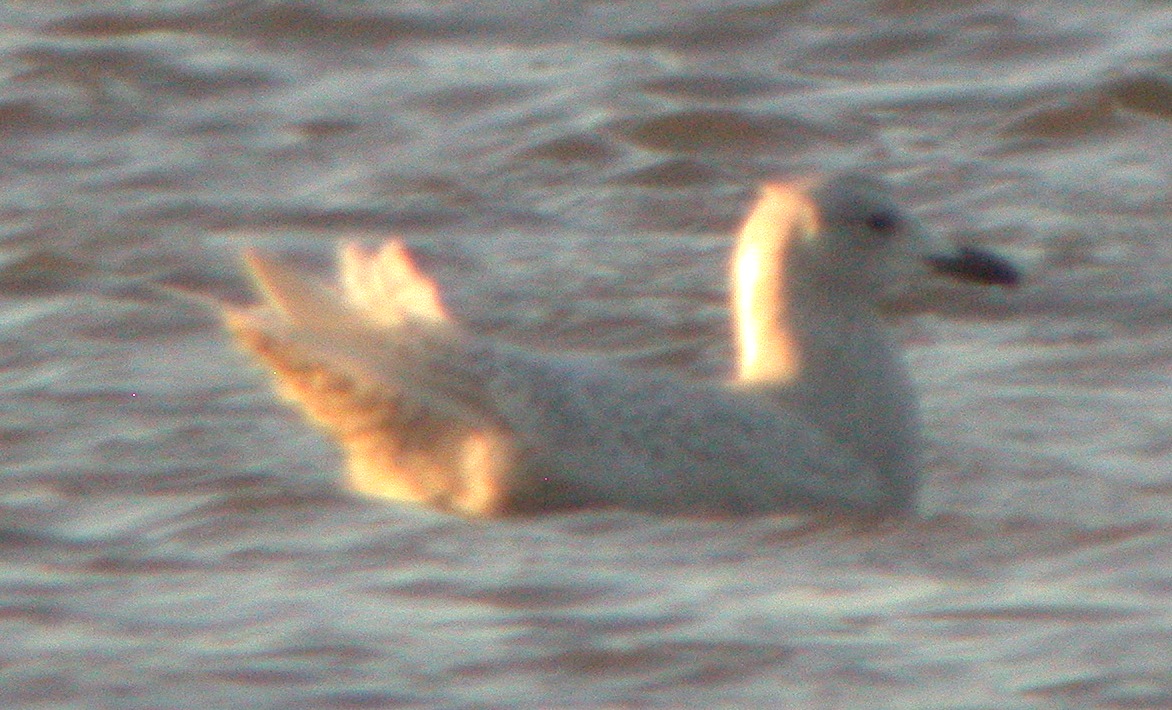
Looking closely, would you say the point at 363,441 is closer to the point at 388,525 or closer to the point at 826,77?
the point at 388,525

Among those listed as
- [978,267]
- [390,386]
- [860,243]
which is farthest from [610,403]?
[978,267]

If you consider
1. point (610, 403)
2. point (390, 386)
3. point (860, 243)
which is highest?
point (860, 243)

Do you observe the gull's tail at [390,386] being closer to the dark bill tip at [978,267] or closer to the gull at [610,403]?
the gull at [610,403]

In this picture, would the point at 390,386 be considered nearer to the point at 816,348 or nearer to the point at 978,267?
the point at 816,348

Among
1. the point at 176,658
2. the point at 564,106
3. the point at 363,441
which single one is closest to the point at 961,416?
the point at 363,441

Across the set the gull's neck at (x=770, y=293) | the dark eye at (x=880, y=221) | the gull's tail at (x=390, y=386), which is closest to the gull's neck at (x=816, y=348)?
the gull's neck at (x=770, y=293)

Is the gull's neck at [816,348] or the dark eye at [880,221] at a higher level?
the dark eye at [880,221]

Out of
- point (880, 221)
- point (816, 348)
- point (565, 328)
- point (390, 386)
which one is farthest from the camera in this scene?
point (565, 328)
